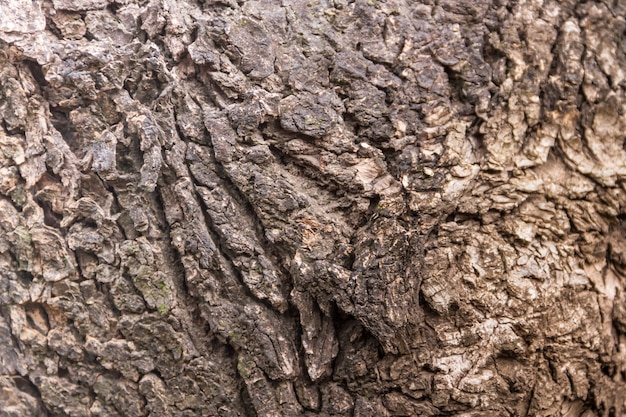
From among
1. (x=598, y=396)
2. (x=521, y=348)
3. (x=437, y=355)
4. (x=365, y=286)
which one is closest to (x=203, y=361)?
(x=365, y=286)

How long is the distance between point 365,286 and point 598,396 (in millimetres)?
1131

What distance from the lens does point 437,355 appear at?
80.7 inches

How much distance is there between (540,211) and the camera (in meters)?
2.04

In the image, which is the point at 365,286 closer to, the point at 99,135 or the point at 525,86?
the point at 525,86

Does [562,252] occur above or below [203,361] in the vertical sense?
above

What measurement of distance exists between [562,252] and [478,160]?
0.53 metres

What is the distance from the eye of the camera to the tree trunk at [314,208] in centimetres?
203

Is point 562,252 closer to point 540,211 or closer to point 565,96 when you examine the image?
point 540,211

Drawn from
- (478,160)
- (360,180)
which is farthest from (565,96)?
(360,180)

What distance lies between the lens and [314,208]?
2.09 metres

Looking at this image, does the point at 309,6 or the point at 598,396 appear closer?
the point at 598,396

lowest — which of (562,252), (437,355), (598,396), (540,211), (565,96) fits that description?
(598,396)

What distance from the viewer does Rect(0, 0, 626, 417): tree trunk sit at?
2.03 metres

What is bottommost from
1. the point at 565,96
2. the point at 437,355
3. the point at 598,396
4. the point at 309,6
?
the point at 598,396
